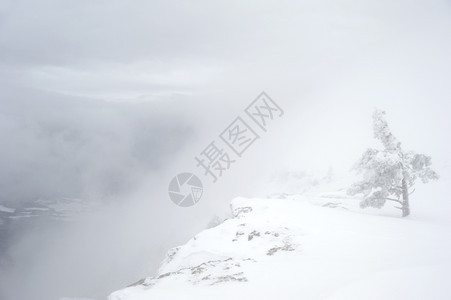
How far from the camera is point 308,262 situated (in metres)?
11.8

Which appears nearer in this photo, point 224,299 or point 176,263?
point 224,299

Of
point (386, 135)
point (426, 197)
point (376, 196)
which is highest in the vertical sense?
point (386, 135)

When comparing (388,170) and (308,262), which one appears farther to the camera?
(388,170)

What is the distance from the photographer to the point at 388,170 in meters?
22.3

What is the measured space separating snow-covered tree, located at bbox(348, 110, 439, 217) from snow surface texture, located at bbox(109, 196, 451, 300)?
3379mm

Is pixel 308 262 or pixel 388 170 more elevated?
pixel 388 170

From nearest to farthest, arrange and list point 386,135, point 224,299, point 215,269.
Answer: point 224,299, point 215,269, point 386,135

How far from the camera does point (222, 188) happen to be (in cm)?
13775

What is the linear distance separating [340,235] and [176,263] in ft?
28.7

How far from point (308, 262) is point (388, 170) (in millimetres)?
13790

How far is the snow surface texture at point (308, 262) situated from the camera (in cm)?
860

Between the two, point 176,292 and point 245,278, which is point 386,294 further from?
point 176,292

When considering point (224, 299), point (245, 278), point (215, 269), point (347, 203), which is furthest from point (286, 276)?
point (347, 203)

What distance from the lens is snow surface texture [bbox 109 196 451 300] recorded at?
8602mm
